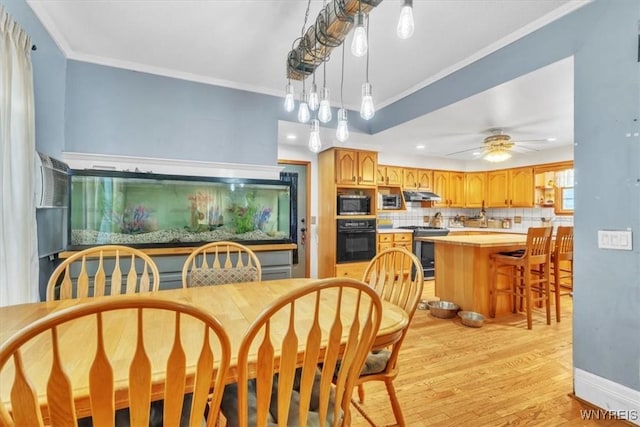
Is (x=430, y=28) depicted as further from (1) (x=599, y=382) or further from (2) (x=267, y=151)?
(1) (x=599, y=382)

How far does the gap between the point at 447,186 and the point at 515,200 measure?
1.16 metres

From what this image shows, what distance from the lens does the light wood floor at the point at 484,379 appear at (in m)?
1.66

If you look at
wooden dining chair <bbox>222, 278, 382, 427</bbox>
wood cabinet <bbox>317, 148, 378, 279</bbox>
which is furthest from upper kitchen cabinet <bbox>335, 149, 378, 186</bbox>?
wooden dining chair <bbox>222, 278, 382, 427</bbox>

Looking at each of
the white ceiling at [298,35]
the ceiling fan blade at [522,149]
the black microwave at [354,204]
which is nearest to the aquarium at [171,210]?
the white ceiling at [298,35]

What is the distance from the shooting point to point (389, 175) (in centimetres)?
518

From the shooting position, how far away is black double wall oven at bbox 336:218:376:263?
4.14 metres

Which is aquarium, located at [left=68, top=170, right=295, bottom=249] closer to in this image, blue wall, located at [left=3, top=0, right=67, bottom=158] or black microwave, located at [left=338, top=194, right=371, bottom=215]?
blue wall, located at [left=3, top=0, right=67, bottom=158]

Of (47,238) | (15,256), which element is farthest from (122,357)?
(47,238)

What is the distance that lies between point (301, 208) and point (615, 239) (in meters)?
3.70

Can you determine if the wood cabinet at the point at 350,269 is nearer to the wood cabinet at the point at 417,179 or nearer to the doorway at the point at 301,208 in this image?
the doorway at the point at 301,208

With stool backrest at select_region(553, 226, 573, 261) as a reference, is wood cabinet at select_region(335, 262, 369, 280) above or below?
below

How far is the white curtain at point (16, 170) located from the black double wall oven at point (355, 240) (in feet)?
10.1

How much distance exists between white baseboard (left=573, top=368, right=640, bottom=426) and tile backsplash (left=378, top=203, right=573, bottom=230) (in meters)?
3.69

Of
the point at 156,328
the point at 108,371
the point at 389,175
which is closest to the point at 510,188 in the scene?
the point at 389,175
